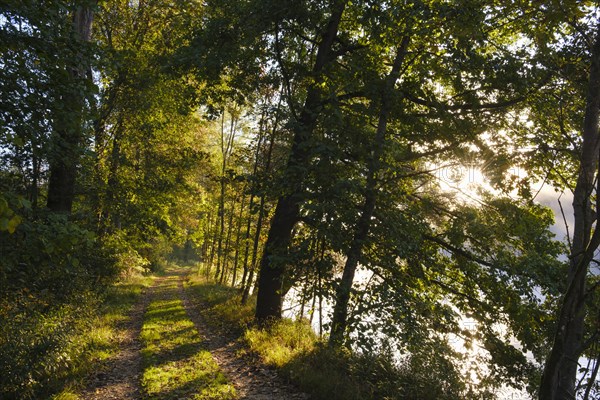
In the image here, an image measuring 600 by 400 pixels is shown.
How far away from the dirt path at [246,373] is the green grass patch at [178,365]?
0.81 ft

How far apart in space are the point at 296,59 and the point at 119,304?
11910mm

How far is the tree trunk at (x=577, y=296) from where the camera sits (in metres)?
3.12

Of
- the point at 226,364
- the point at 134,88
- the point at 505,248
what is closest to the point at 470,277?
the point at 505,248

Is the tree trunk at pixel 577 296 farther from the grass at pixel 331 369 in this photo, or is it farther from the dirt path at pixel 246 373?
the dirt path at pixel 246 373

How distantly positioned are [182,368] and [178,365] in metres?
0.26

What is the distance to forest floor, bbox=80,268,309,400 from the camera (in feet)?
24.4

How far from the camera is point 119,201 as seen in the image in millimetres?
13391

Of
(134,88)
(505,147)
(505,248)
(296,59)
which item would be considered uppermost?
(296,59)

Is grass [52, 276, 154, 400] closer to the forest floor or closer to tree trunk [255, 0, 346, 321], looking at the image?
the forest floor

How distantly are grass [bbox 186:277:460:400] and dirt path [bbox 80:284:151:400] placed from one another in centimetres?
287

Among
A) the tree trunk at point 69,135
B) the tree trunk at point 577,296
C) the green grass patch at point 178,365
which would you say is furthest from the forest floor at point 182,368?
the tree trunk at point 577,296

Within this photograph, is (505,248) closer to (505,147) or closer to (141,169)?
(505,147)

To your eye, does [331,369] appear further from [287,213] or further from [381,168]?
[287,213]

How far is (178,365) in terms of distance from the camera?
Answer: 8961 millimetres
